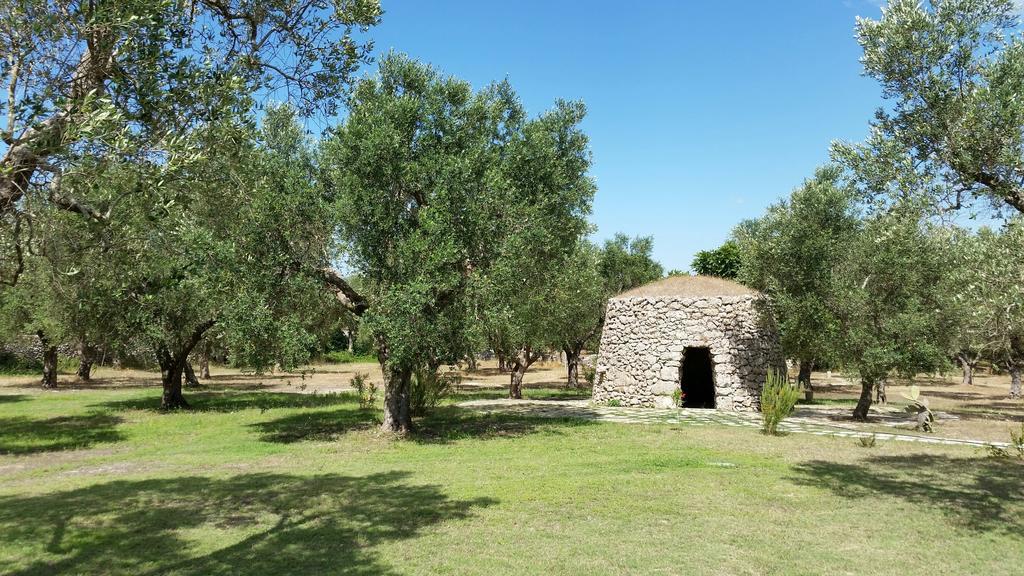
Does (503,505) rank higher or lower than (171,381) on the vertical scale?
lower

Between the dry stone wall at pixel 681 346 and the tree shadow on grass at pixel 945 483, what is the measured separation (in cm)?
907

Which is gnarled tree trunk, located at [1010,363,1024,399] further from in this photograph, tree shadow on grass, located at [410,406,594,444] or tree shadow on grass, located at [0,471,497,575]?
tree shadow on grass, located at [0,471,497,575]

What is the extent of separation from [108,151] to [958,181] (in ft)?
38.0

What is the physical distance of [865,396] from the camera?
1934 centimetres

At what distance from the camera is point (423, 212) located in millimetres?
14359

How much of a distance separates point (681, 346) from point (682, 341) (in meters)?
0.19

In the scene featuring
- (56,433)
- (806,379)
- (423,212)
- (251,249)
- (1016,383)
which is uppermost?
(423,212)

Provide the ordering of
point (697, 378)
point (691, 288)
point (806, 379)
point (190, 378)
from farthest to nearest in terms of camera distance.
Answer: point (190, 378)
point (806, 379)
point (697, 378)
point (691, 288)

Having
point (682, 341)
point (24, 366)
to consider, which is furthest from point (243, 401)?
point (24, 366)

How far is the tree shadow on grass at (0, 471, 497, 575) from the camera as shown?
6.57 meters

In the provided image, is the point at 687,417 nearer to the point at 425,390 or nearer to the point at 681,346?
the point at 681,346

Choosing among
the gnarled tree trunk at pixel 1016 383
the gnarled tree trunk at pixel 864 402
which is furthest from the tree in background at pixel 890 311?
the gnarled tree trunk at pixel 1016 383

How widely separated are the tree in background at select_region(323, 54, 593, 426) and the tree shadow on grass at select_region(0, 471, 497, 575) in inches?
166

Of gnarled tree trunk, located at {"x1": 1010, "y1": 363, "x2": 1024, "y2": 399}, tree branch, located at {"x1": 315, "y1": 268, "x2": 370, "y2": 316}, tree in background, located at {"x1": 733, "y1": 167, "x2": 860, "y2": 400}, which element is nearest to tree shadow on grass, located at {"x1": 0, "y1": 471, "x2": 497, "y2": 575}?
tree branch, located at {"x1": 315, "y1": 268, "x2": 370, "y2": 316}
